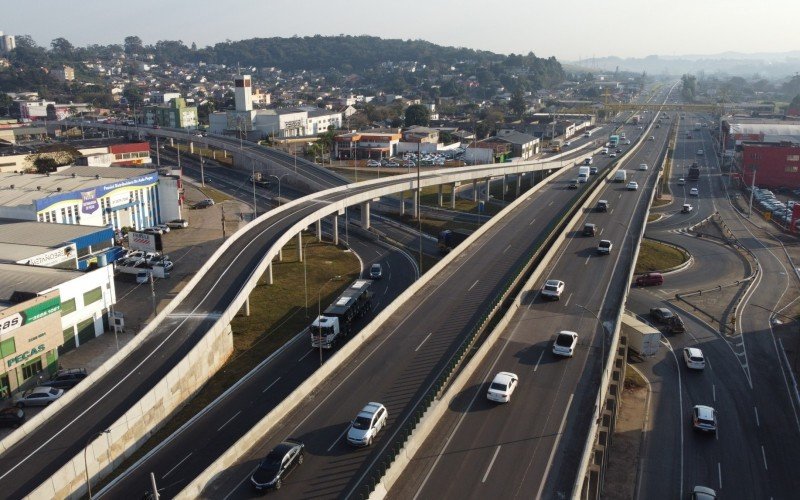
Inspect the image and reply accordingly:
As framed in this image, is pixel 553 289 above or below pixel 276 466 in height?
above

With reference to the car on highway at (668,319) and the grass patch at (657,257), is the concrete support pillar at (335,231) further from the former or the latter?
the car on highway at (668,319)

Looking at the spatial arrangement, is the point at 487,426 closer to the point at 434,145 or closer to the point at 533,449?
the point at 533,449

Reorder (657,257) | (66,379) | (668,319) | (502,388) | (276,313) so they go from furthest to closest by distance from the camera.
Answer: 1. (657,257)
2. (276,313)
3. (668,319)
4. (66,379)
5. (502,388)

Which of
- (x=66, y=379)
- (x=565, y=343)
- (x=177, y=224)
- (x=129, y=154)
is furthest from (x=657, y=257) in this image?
(x=129, y=154)

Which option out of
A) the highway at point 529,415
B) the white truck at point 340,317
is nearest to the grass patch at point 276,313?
the white truck at point 340,317

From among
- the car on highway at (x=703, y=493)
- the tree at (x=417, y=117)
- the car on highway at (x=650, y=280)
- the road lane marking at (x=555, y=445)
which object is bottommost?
the car on highway at (x=703, y=493)

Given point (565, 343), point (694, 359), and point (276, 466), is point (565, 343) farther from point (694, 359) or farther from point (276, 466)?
point (276, 466)
